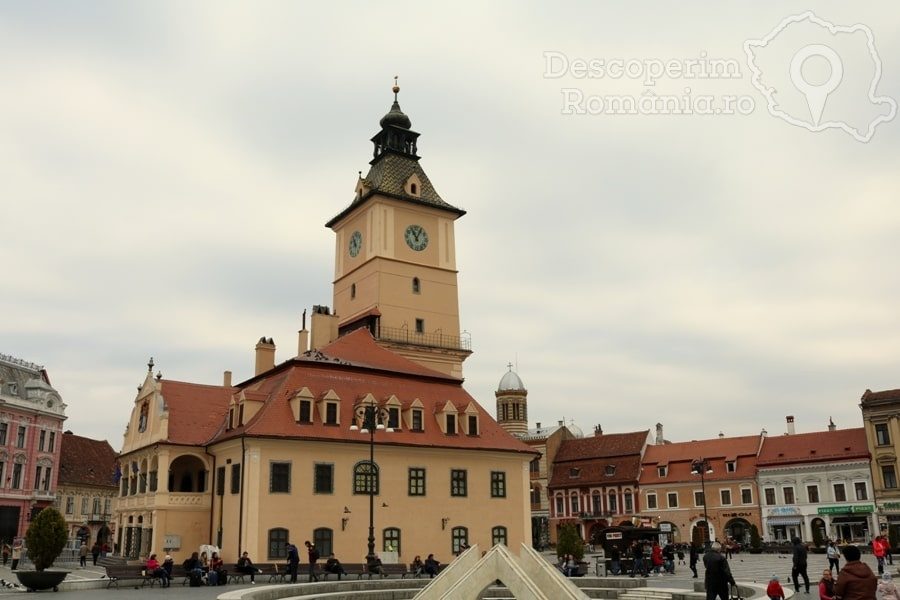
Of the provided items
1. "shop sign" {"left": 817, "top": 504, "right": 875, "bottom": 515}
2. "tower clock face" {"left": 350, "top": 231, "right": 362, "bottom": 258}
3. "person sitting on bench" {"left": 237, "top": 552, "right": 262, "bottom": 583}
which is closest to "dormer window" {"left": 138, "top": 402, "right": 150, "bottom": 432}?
"person sitting on bench" {"left": 237, "top": 552, "right": 262, "bottom": 583}

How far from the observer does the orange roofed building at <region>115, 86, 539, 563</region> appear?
3766 cm

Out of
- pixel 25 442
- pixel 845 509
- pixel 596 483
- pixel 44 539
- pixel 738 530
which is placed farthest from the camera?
pixel 596 483

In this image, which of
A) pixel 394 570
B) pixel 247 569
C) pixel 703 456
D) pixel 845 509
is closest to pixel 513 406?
pixel 703 456

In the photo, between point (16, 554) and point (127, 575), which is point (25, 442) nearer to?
point (16, 554)

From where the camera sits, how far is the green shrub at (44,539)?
25.4m

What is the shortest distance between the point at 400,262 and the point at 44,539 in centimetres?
3630

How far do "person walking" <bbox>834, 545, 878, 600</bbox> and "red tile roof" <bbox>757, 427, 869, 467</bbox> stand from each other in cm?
6165

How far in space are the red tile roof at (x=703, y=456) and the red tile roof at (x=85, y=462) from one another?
5225 centimetres

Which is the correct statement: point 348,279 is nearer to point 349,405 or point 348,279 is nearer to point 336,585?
point 349,405

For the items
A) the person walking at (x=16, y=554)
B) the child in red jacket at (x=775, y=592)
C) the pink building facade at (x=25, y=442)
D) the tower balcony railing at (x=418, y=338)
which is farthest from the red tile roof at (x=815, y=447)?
the pink building facade at (x=25, y=442)

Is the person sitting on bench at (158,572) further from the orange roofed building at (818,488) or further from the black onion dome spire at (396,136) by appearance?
the orange roofed building at (818,488)

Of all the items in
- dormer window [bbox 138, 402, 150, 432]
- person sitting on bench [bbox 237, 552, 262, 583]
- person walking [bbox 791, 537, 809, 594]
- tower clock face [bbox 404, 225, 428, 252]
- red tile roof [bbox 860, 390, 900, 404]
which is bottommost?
person sitting on bench [bbox 237, 552, 262, 583]

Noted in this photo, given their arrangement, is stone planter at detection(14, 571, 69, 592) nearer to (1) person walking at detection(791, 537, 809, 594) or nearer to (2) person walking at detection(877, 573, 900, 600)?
(1) person walking at detection(791, 537, 809, 594)

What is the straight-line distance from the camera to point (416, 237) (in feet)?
199
